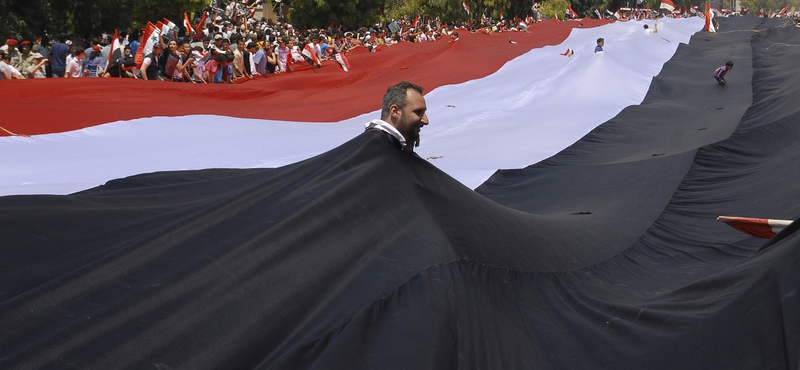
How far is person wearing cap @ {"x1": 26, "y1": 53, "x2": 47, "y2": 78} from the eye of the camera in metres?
8.59

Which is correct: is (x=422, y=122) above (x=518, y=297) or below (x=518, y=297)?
above

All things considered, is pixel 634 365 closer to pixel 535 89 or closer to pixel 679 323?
pixel 679 323

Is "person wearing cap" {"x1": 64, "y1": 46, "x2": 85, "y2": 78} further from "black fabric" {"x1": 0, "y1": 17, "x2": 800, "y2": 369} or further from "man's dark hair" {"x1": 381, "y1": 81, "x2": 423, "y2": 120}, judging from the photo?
"man's dark hair" {"x1": 381, "y1": 81, "x2": 423, "y2": 120}

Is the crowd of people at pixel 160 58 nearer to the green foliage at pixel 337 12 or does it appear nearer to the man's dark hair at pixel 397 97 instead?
the man's dark hair at pixel 397 97

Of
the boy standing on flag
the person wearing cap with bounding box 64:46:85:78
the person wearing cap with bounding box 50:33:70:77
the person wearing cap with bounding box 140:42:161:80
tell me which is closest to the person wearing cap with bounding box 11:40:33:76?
the person wearing cap with bounding box 50:33:70:77

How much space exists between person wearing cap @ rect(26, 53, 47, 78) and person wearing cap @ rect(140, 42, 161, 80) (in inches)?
42.6

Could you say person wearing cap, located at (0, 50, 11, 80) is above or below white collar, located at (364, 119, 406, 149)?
below

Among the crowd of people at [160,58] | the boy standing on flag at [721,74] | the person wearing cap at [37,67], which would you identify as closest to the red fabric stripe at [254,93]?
the crowd of people at [160,58]

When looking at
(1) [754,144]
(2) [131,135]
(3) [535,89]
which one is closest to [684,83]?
(3) [535,89]

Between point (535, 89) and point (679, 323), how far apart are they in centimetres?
719

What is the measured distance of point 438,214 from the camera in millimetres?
2748

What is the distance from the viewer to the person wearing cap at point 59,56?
29.3ft

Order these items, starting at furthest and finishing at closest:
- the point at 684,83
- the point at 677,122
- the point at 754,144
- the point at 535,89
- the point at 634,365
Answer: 1. the point at 684,83
2. the point at 535,89
3. the point at 677,122
4. the point at 754,144
5. the point at 634,365

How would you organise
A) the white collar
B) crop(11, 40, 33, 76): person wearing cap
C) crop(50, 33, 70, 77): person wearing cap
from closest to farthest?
1. the white collar
2. crop(11, 40, 33, 76): person wearing cap
3. crop(50, 33, 70, 77): person wearing cap
